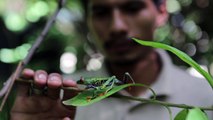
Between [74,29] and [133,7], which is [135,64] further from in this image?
[74,29]

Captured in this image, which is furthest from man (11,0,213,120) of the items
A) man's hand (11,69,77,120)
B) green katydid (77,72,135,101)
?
green katydid (77,72,135,101)

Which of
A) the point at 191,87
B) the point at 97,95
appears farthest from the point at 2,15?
the point at 97,95

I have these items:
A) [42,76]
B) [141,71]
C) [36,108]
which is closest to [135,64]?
[141,71]

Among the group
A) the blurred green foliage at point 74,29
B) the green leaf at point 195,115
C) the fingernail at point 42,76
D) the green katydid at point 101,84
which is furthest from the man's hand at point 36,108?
the blurred green foliage at point 74,29

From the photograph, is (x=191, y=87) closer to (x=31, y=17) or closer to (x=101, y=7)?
(x=101, y=7)

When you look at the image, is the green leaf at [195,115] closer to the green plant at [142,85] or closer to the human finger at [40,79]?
the green plant at [142,85]

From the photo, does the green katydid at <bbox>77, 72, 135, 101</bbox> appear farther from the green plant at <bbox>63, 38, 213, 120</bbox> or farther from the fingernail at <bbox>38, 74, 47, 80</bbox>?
the fingernail at <bbox>38, 74, 47, 80</bbox>

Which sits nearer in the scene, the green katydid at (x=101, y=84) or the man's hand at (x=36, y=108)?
the green katydid at (x=101, y=84)
